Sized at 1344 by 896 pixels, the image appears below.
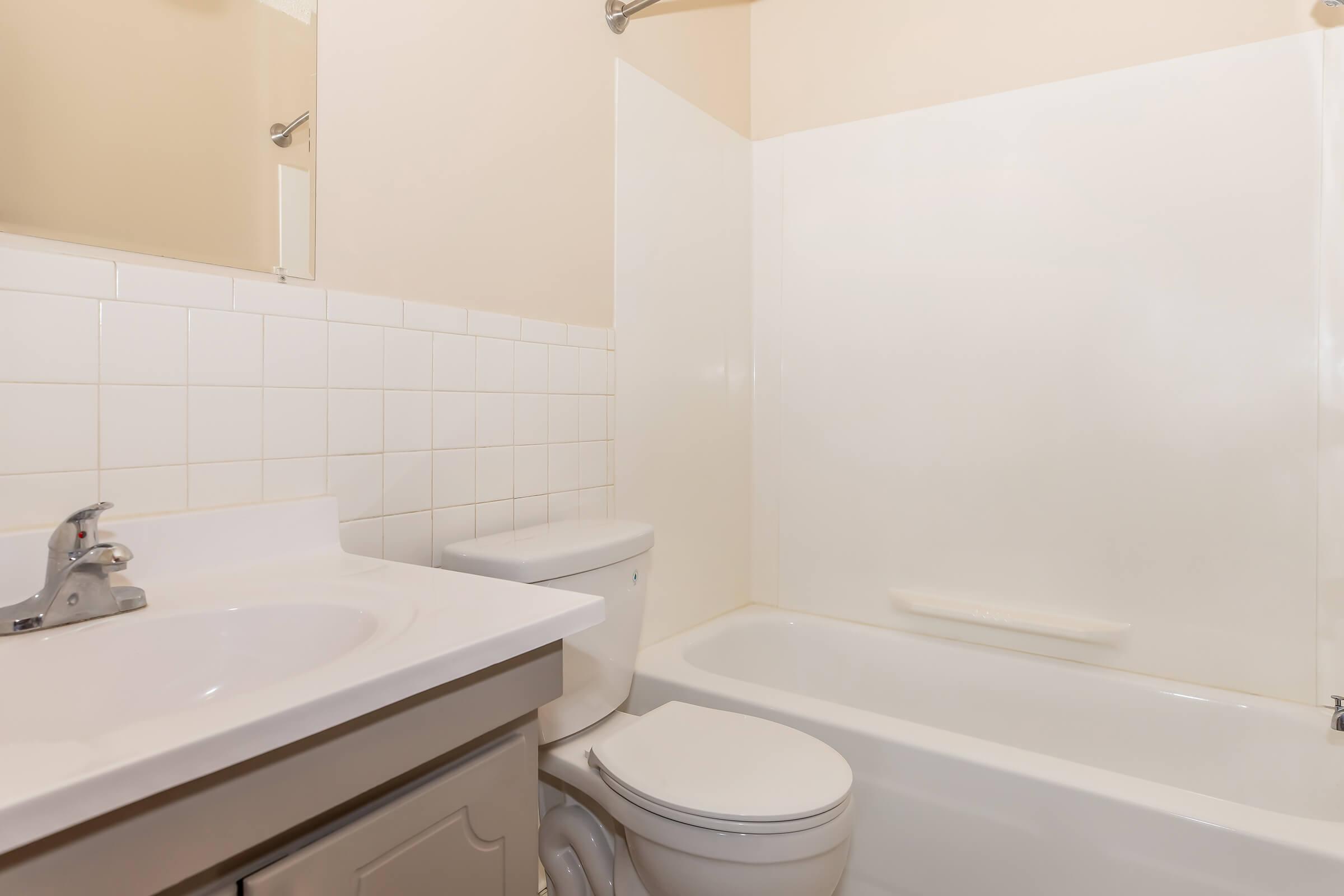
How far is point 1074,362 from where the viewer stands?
1.81 m

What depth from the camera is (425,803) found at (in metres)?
0.67

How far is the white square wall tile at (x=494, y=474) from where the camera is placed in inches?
55.1

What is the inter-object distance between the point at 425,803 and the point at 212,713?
0.24 meters

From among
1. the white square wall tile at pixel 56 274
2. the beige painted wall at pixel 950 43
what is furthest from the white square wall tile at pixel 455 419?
the beige painted wall at pixel 950 43

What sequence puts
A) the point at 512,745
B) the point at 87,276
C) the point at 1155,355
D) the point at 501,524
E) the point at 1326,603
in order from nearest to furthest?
→ the point at 512,745 < the point at 87,276 < the point at 501,524 < the point at 1326,603 < the point at 1155,355

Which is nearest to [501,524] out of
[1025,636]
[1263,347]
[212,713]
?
[212,713]

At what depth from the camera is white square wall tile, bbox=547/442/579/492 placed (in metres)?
1.58

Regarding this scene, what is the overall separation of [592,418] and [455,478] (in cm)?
43

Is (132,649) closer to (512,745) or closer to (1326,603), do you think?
(512,745)

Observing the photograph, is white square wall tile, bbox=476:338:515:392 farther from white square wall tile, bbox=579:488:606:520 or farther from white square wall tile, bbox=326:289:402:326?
white square wall tile, bbox=579:488:606:520

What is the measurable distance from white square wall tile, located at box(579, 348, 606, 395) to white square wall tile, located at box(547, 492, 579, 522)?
0.24 m

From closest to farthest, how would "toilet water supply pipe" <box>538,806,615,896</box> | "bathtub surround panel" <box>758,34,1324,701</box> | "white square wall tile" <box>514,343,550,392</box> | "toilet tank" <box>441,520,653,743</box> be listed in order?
"toilet tank" <box>441,520,653,743</box>
"toilet water supply pipe" <box>538,806,615,896</box>
"white square wall tile" <box>514,343,550,392</box>
"bathtub surround panel" <box>758,34,1324,701</box>

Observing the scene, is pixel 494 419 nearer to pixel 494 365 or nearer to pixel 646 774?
pixel 494 365

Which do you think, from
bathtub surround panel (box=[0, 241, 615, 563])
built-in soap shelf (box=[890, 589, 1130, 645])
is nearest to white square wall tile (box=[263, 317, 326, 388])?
bathtub surround panel (box=[0, 241, 615, 563])
